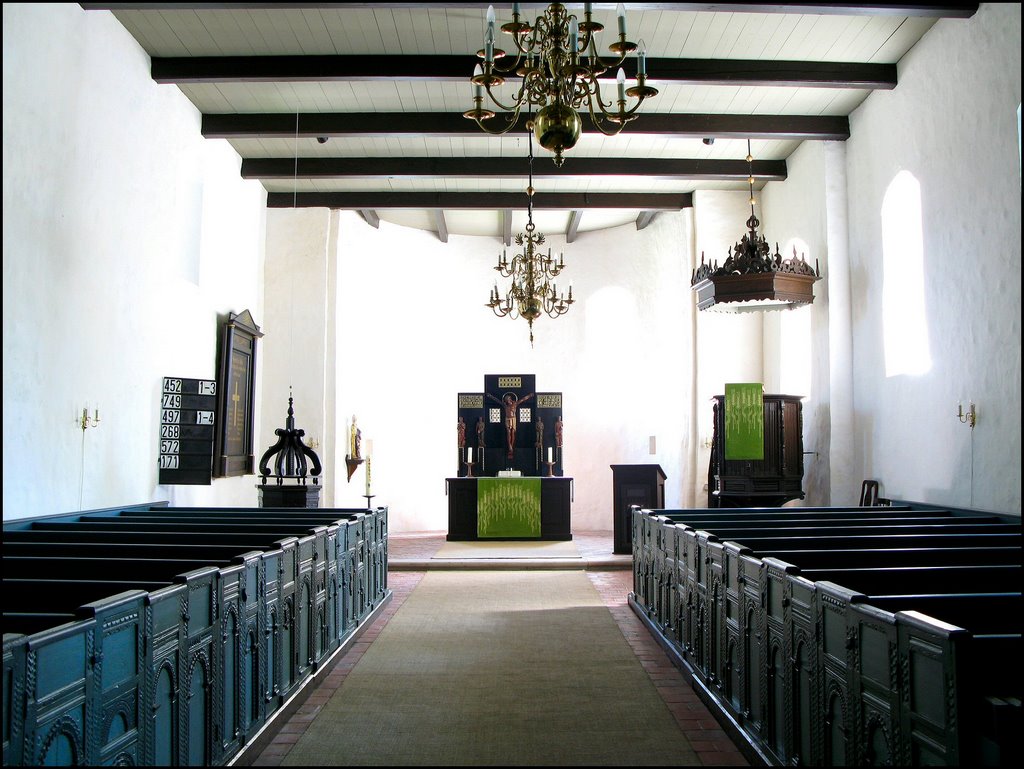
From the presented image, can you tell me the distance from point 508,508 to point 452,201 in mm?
4303

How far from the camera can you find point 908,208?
24.6 feet

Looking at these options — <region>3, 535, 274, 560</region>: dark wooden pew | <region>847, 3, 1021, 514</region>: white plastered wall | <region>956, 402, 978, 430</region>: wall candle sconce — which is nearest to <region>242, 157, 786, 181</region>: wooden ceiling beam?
<region>847, 3, 1021, 514</region>: white plastered wall

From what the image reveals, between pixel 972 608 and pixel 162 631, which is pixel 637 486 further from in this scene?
pixel 162 631

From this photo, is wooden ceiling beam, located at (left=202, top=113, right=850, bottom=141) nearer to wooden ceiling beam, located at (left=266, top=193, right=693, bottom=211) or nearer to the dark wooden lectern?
wooden ceiling beam, located at (left=266, top=193, right=693, bottom=211)

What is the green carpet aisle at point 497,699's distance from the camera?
3.76m

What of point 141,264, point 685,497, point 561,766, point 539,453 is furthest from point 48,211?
point 685,497

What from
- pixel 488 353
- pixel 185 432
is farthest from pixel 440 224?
pixel 185 432

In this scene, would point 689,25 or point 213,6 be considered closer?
point 213,6

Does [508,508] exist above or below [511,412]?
below

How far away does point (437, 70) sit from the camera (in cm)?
725

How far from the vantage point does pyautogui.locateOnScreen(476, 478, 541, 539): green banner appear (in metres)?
11.2

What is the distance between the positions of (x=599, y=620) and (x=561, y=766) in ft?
9.88

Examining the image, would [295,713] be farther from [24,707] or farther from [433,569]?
[433,569]

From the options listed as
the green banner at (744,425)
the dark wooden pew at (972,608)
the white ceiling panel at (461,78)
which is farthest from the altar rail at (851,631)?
the white ceiling panel at (461,78)
